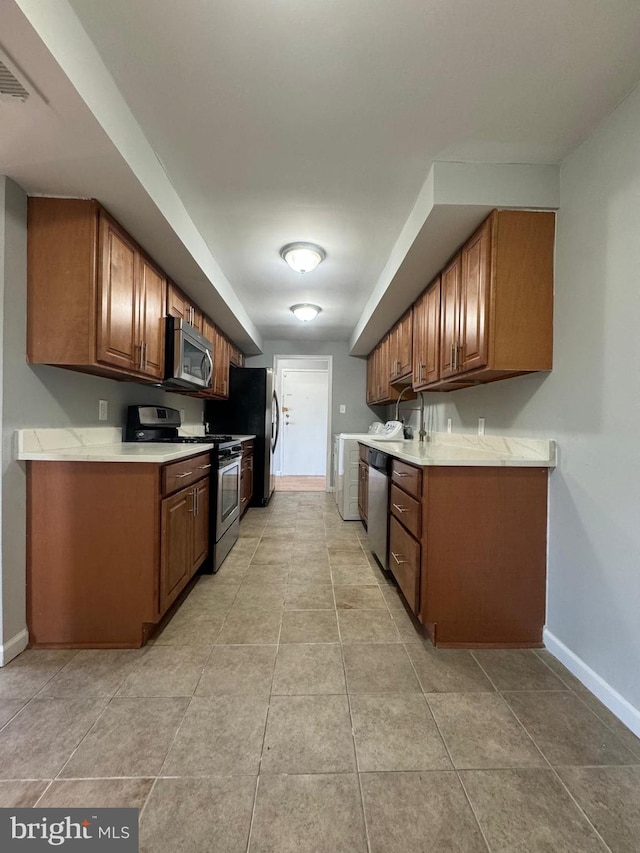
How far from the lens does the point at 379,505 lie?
108 inches

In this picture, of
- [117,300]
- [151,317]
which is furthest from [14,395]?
[151,317]

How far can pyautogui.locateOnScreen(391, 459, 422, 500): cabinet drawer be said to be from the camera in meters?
1.91

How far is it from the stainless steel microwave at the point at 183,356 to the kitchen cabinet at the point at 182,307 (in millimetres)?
115

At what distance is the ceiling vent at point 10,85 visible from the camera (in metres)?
1.11

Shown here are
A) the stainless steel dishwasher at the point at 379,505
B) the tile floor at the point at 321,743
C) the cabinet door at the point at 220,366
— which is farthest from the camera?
the cabinet door at the point at 220,366

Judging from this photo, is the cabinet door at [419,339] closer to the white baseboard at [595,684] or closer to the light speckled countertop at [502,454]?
the light speckled countertop at [502,454]

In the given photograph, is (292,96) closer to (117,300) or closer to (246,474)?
(117,300)

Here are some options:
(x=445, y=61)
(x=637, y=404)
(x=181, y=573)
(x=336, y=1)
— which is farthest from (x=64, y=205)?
(x=637, y=404)

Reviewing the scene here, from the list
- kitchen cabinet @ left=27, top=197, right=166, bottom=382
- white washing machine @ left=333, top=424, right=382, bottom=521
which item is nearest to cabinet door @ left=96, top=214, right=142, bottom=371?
kitchen cabinet @ left=27, top=197, right=166, bottom=382

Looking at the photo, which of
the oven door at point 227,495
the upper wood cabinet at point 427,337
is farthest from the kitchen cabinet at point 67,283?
the upper wood cabinet at point 427,337

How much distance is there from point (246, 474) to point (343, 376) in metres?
2.37

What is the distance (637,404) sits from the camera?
4.48ft

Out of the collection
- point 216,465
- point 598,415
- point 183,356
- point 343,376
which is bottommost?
point 216,465

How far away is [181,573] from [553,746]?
1.74 meters
